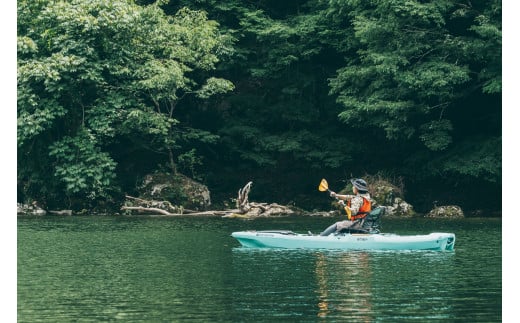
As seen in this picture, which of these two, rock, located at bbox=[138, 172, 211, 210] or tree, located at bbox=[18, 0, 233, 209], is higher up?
tree, located at bbox=[18, 0, 233, 209]

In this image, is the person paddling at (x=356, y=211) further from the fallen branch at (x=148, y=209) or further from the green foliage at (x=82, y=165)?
the fallen branch at (x=148, y=209)

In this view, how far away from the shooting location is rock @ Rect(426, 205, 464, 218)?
3500cm

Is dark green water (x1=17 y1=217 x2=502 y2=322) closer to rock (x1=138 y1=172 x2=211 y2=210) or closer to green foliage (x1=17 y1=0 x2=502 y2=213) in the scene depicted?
green foliage (x1=17 y1=0 x2=502 y2=213)

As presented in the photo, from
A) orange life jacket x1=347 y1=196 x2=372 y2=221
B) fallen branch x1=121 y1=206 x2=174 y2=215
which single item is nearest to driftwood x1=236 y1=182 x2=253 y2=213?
fallen branch x1=121 y1=206 x2=174 y2=215

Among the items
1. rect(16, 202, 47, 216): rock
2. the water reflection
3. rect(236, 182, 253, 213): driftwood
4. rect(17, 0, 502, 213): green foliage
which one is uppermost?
rect(17, 0, 502, 213): green foliage

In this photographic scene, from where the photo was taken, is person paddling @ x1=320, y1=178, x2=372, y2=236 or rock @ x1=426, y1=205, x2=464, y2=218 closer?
person paddling @ x1=320, y1=178, x2=372, y2=236

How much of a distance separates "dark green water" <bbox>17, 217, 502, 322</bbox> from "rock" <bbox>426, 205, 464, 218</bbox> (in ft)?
27.6

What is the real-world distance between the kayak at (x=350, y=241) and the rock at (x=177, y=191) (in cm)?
1376

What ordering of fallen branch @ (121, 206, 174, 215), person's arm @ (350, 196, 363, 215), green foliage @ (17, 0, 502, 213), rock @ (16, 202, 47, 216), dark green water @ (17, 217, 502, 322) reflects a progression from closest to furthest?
dark green water @ (17, 217, 502, 322)
person's arm @ (350, 196, 363, 215)
green foliage @ (17, 0, 502, 213)
fallen branch @ (121, 206, 174, 215)
rock @ (16, 202, 47, 216)

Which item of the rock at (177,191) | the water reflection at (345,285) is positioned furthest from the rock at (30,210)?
the water reflection at (345,285)

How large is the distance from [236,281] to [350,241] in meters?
6.40

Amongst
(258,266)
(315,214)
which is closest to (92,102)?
(315,214)

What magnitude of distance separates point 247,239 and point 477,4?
16.0 metres

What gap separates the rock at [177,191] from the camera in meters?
36.9
